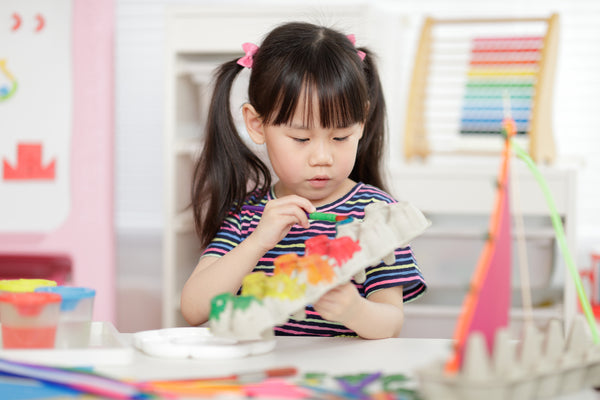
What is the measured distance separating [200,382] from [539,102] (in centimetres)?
161

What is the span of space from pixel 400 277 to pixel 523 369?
1.47 feet

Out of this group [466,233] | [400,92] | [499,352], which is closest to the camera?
[499,352]

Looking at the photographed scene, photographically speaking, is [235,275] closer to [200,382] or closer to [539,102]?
[200,382]

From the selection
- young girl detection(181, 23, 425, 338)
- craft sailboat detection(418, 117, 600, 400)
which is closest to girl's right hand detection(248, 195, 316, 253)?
young girl detection(181, 23, 425, 338)

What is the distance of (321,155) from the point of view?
951 millimetres

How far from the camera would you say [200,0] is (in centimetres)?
246

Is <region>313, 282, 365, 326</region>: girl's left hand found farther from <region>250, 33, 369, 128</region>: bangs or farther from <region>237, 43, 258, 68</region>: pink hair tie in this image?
<region>237, 43, 258, 68</region>: pink hair tie

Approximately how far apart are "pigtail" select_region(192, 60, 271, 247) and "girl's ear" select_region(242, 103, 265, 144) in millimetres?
84

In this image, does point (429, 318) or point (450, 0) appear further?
point (450, 0)

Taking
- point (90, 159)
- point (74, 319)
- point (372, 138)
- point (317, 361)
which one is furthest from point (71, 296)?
point (90, 159)

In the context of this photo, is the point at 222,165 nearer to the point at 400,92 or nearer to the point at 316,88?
the point at 316,88

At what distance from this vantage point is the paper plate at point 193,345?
73cm

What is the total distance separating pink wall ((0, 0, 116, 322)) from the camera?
6.63 feet

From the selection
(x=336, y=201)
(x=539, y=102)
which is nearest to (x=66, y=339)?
(x=336, y=201)
